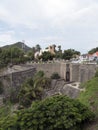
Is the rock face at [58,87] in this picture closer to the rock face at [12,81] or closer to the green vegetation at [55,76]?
the green vegetation at [55,76]

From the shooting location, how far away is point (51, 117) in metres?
11.3

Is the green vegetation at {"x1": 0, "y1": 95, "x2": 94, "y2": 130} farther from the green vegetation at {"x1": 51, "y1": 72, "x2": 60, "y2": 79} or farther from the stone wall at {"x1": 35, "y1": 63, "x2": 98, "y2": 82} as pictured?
the green vegetation at {"x1": 51, "y1": 72, "x2": 60, "y2": 79}

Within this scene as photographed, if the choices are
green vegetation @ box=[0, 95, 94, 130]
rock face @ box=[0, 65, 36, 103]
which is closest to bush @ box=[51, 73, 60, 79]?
rock face @ box=[0, 65, 36, 103]

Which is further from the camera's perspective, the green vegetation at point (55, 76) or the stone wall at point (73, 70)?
the green vegetation at point (55, 76)

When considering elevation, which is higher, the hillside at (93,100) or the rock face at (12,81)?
the hillside at (93,100)

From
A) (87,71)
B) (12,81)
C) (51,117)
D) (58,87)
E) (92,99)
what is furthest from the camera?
(12,81)

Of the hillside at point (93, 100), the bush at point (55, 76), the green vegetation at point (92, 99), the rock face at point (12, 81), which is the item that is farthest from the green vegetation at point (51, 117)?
the bush at point (55, 76)

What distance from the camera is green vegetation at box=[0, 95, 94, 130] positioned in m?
11.1

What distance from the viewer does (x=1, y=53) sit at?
52938 millimetres

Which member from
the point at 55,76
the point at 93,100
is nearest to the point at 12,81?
the point at 55,76

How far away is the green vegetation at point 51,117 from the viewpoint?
11125mm

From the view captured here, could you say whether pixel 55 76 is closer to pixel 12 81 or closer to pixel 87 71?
pixel 12 81


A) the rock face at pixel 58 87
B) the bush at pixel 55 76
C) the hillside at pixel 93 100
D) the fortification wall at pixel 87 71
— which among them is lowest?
the rock face at pixel 58 87

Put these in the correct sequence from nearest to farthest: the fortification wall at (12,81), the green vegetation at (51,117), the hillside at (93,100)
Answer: the green vegetation at (51,117) → the hillside at (93,100) → the fortification wall at (12,81)
